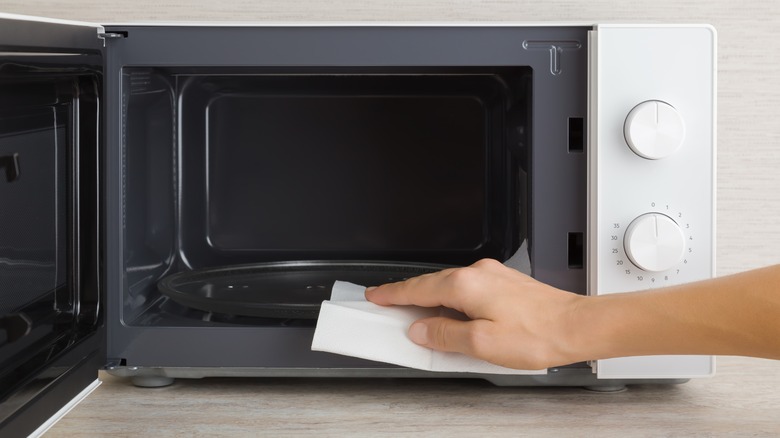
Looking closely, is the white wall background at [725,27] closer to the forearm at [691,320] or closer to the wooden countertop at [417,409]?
the wooden countertop at [417,409]

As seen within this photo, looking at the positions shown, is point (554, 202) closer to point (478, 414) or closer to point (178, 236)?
point (478, 414)

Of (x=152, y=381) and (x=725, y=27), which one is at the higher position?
(x=725, y=27)

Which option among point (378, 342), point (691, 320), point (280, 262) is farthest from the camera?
point (280, 262)

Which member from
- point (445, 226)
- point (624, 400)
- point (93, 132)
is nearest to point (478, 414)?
point (624, 400)

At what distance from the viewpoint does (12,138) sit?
637 mm

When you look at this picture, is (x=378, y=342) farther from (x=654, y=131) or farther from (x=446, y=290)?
(x=654, y=131)

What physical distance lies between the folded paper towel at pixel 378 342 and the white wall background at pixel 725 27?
0.50 m

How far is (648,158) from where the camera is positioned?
777 millimetres

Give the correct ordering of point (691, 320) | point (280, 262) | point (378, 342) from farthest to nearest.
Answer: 1. point (280, 262)
2. point (378, 342)
3. point (691, 320)

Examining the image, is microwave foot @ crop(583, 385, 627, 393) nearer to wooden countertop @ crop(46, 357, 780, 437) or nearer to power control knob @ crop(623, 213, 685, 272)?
wooden countertop @ crop(46, 357, 780, 437)

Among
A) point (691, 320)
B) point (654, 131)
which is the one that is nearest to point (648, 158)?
point (654, 131)

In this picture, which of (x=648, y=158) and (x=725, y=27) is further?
(x=725, y=27)

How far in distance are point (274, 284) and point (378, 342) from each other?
0.23m

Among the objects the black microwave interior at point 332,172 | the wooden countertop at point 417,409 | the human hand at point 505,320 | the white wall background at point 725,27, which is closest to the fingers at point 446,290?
the human hand at point 505,320
